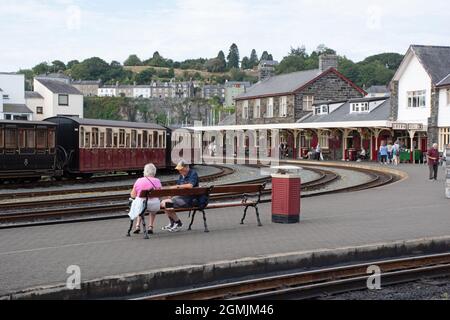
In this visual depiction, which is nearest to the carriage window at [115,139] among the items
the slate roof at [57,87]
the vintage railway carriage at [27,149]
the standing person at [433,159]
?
the vintage railway carriage at [27,149]

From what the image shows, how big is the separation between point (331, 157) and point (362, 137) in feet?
15.0

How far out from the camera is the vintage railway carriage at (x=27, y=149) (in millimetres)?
25141

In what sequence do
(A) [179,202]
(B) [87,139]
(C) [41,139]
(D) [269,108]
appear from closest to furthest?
(A) [179,202]
(C) [41,139]
(B) [87,139]
(D) [269,108]

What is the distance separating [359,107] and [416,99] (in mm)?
7220

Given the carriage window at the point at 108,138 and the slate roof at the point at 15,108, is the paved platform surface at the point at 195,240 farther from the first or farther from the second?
the slate roof at the point at 15,108

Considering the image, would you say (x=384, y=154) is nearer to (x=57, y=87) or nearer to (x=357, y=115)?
(x=357, y=115)

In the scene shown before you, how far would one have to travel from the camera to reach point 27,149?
26.1 meters

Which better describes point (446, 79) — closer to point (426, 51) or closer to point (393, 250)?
point (426, 51)

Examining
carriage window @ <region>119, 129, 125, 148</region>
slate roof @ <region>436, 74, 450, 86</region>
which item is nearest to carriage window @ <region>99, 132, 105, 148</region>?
carriage window @ <region>119, 129, 125, 148</region>

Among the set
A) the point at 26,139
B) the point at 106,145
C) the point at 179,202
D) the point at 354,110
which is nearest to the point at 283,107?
the point at 354,110

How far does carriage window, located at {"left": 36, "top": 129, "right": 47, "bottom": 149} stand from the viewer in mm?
26734

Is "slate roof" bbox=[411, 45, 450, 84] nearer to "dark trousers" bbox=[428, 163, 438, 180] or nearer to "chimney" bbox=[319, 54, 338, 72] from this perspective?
"chimney" bbox=[319, 54, 338, 72]
